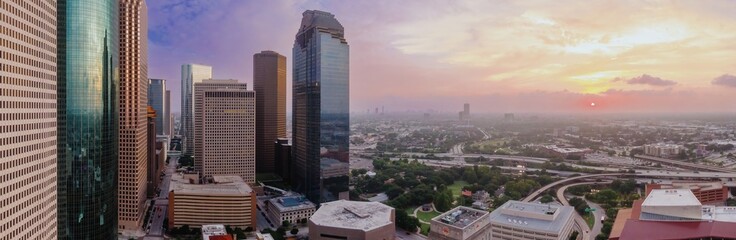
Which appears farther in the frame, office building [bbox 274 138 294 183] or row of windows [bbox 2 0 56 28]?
office building [bbox 274 138 294 183]

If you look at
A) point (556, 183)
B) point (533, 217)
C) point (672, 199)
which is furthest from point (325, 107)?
point (556, 183)

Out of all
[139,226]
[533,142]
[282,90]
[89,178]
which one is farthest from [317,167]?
[533,142]

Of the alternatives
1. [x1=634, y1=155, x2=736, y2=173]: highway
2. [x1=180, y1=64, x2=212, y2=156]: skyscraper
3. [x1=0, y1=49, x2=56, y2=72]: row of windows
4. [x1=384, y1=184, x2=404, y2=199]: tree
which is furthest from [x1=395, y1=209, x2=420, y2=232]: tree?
[x1=180, y1=64, x2=212, y2=156]: skyscraper

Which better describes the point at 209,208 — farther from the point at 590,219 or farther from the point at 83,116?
the point at 590,219

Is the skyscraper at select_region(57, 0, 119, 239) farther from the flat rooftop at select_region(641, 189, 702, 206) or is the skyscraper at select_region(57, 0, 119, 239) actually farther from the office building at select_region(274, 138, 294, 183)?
the flat rooftop at select_region(641, 189, 702, 206)

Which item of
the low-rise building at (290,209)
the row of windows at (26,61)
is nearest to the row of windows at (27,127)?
the row of windows at (26,61)

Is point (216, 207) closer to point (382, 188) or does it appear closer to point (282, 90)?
point (382, 188)
